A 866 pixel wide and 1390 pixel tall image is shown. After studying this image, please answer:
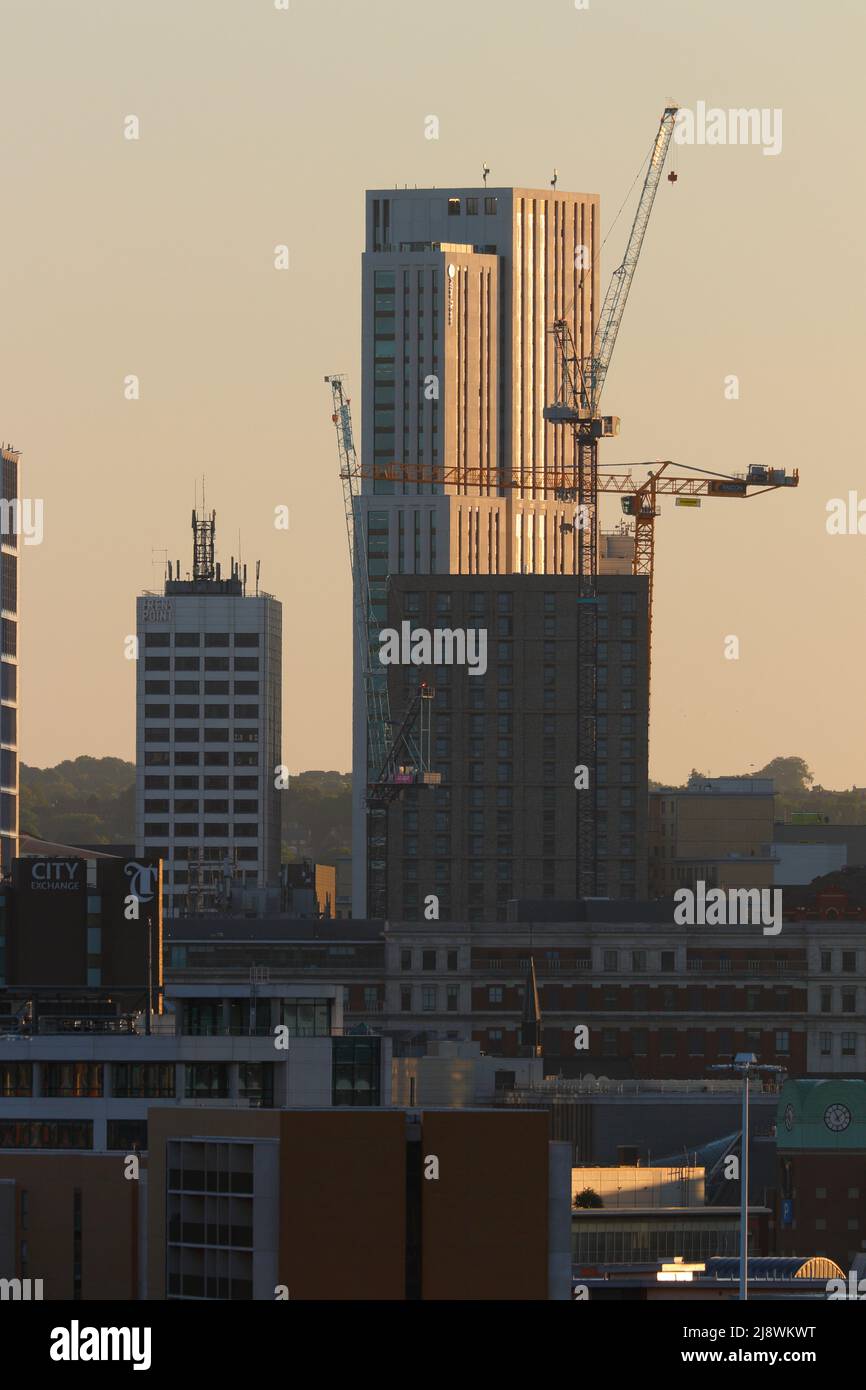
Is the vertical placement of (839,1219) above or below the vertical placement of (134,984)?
→ below

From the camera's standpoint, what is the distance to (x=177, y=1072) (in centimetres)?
11781

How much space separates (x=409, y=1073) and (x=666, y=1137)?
135 ft

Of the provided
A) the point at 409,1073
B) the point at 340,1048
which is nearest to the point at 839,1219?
the point at 409,1073

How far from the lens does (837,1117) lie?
17050cm

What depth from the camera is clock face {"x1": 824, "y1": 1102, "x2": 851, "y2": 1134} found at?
558 ft

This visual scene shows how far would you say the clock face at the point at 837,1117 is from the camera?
558 feet
